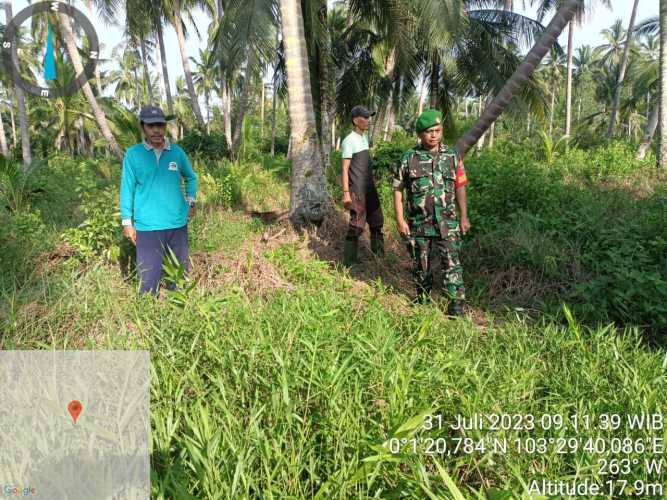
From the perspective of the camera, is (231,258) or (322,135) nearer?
(231,258)

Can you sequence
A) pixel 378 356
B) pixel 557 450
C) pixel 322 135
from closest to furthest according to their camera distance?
pixel 557 450 → pixel 378 356 → pixel 322 135

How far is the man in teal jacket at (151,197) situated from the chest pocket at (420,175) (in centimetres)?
181

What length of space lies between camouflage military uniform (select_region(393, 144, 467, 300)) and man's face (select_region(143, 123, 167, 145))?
1820 mm

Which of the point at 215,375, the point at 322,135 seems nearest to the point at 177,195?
the point at 215,375

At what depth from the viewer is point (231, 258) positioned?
3906 millimetres

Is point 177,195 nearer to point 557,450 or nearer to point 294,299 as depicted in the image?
point 294,299

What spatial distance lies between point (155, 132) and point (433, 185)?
2.08 metres

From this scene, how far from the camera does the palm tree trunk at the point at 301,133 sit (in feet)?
14.8

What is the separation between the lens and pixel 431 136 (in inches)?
121

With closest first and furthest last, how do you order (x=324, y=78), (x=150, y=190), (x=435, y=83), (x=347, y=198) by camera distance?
(x=150, y=190) → (x=347, y=198) → (x=324, y=78) → (x=435, y=83)

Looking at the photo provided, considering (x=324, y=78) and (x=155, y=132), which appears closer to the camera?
(x=155, y=132)

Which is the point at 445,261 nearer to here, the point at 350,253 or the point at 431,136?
the point at 431,136

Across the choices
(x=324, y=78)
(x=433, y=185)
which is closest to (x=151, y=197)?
(x=433, y=185)

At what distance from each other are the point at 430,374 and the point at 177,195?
229cm
